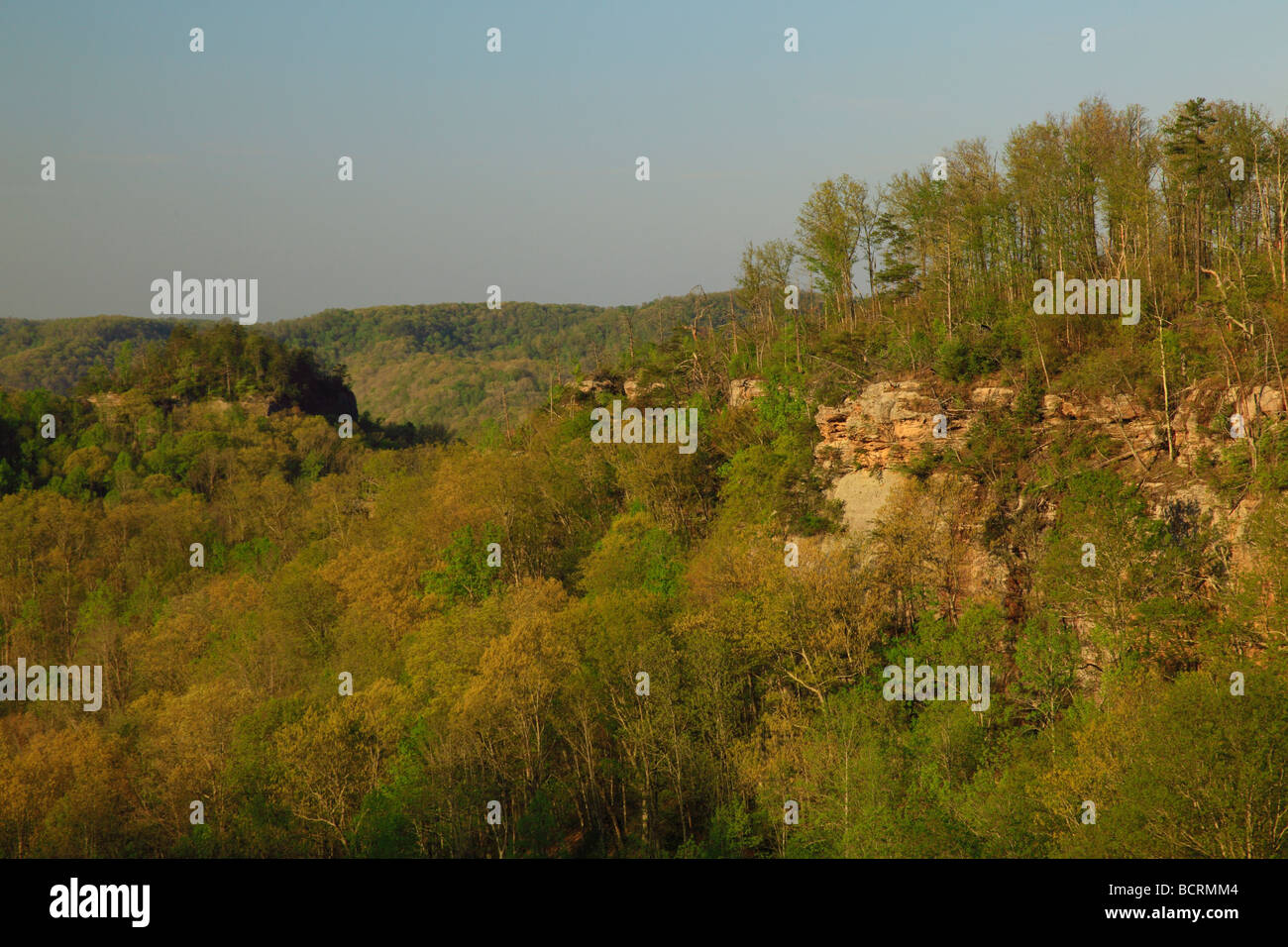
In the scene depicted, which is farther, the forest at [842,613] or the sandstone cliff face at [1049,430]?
the sandstone cliff face at [1049,430]

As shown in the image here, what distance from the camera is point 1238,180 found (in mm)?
43156

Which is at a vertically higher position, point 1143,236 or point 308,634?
point 1143,236

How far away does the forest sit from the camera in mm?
26516

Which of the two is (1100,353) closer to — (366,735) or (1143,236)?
(1143,236)

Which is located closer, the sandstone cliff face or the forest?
the forest

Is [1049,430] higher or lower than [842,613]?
higher

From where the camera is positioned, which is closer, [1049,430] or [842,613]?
[842,613]

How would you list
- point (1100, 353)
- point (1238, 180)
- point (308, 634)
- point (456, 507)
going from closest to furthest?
point (1100, 353) → point (1238, 180) → point (308, 634) → point (456, 507)

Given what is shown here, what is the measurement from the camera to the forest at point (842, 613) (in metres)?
26.5

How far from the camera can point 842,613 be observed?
3409 centimetres
